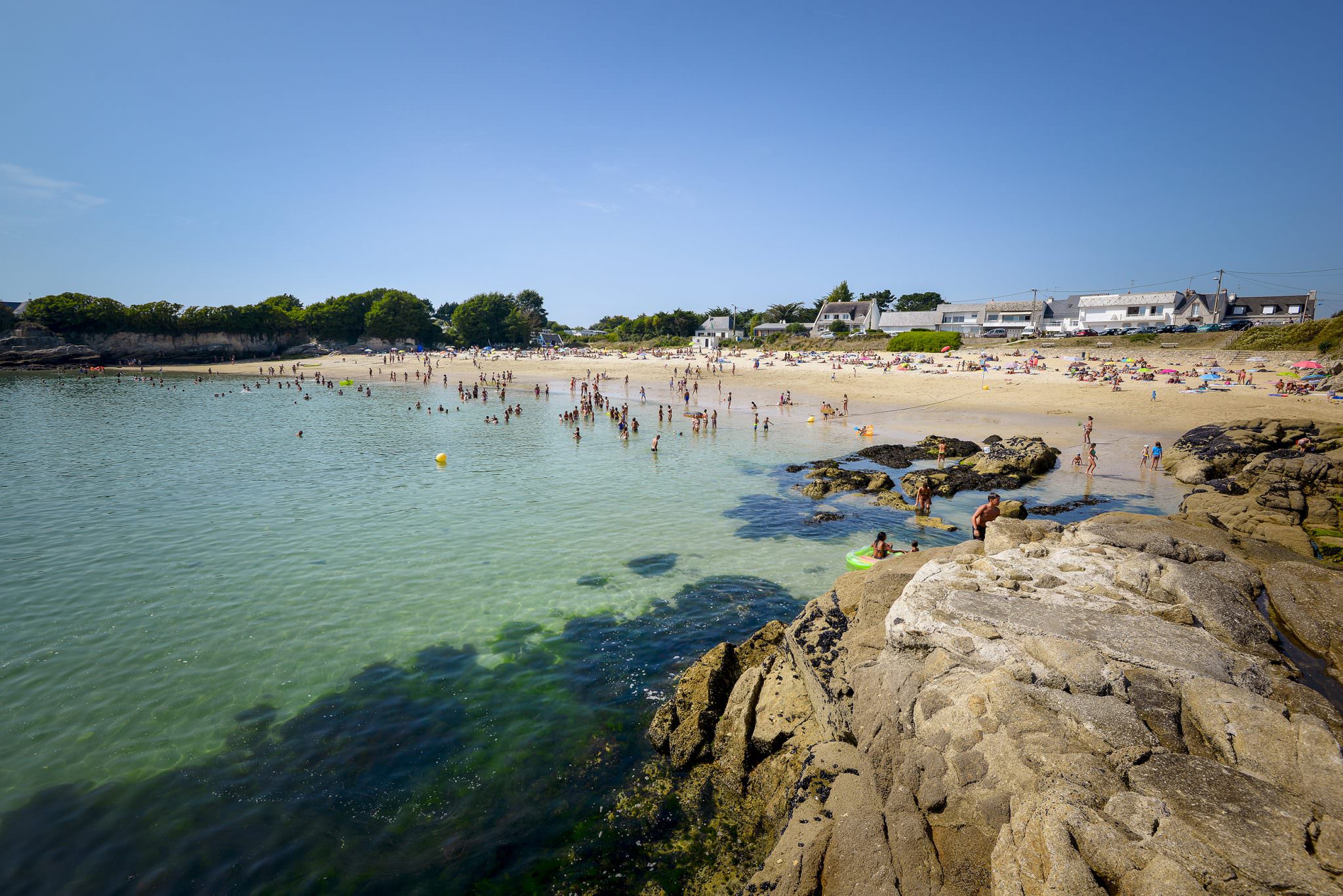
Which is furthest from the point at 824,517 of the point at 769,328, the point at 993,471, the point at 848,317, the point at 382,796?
the point at 769,328

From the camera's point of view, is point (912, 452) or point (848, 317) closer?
point (912, 452)

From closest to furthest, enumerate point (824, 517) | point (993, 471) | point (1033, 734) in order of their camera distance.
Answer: point (1033, 734) → point (824, 517) → point (993, 471)

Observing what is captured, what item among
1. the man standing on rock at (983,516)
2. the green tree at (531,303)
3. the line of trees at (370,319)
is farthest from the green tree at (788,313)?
the man standing on rock at (983,516)

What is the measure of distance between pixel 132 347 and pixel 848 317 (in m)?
110

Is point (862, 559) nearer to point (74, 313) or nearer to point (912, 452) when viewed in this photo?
point (912, 452)

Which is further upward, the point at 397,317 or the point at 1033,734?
the point at 397,317

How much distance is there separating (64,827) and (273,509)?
13.7 metres

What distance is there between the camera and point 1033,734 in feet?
17.0

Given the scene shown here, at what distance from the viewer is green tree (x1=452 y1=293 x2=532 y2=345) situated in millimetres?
108312

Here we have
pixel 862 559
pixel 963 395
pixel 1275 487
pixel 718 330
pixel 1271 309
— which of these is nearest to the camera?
pixel 862 559

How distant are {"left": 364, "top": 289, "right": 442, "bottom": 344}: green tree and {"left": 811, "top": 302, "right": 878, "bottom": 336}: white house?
71135 mm

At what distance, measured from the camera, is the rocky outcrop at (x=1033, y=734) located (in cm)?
402

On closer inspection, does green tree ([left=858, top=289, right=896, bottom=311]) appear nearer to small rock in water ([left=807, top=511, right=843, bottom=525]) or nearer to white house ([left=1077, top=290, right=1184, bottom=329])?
white house ([left=1077, top=290, right=1184, bottom=329])

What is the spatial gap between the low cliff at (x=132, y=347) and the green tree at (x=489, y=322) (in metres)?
27.0
